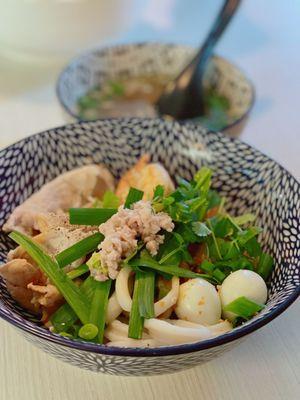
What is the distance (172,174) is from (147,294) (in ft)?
1.24

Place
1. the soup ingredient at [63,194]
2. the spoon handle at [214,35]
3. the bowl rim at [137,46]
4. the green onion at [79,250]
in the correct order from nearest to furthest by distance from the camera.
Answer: the green onion at [79,250] → the soup ingredient at [63,194] → the bowl rim at [137,46] → the spoon handle at [214,35]

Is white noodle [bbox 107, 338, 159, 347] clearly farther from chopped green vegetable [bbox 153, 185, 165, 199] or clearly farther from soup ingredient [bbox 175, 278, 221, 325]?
chopped green vegetable [bbox 153, 185, 165, 199]

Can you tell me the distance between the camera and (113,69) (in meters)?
1.55

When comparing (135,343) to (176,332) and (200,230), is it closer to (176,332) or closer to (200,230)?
(176,332)

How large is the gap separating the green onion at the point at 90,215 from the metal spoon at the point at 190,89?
613 mm

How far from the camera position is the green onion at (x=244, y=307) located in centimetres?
79

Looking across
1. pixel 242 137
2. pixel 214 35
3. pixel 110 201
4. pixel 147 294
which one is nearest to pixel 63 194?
pixel 110 201

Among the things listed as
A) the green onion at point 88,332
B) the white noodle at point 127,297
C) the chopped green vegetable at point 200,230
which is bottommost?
the green onion at point 88,332

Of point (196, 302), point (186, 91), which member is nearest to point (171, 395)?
point (196, 302)

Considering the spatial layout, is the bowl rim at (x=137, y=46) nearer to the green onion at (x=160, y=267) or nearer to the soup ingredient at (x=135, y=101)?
the soup ingredient at (x=135, y=101)

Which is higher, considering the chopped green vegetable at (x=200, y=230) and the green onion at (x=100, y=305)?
the chopped green vegetable at (x=200, y=230)

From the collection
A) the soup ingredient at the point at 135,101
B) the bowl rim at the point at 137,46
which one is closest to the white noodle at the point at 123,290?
the bowl rim at the point at 137,46

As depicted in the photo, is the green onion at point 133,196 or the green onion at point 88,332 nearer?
the green onion at point 88,332

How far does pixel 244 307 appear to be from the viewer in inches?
31.4
